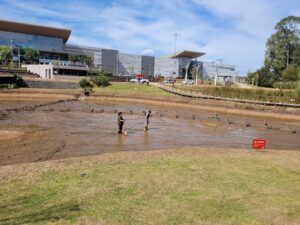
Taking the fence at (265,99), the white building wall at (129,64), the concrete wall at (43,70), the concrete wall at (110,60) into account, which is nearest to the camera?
the fence at (265,99)

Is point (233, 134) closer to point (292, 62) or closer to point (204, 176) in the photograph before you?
point (204, 176)

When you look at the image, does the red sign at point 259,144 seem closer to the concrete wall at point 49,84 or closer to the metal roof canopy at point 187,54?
the concrete wall at point 49,84

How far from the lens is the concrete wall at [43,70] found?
84756 millimetres

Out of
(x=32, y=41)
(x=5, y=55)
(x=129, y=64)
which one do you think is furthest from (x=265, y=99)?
(x=32, y=41)

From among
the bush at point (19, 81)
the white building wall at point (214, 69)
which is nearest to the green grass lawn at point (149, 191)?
the bush at point (19, 81)

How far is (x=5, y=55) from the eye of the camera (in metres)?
102

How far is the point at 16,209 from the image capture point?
27.7 feet

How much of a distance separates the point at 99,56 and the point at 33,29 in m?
29.2

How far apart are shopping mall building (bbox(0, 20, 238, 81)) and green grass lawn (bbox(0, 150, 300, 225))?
8575cm

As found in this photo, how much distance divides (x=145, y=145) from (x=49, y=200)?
12316 mm

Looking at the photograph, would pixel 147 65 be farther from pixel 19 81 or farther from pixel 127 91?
pixel 19 81

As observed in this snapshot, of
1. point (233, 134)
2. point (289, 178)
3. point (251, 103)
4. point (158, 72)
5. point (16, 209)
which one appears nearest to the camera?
point (16, 209)

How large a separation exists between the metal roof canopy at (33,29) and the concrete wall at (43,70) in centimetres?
3274

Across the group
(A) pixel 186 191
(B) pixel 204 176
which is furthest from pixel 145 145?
(A) pixel 186 191
